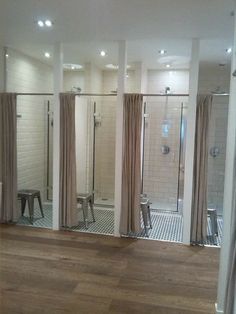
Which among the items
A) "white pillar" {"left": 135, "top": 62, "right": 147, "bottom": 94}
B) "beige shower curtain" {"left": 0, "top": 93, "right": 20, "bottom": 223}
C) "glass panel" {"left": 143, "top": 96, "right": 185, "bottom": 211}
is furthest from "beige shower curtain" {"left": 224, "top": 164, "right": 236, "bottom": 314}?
"white pillar" {"left": 135, "top": 62, "right": 147, "bottom": 94}

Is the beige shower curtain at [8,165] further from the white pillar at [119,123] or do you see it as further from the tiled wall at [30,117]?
the white pillar at [119,123]

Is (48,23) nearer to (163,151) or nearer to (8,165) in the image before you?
(8,165)

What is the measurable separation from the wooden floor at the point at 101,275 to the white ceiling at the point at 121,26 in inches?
110

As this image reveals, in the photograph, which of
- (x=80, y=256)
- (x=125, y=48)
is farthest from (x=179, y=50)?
(x=80, y=256)

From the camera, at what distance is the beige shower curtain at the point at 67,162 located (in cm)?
446

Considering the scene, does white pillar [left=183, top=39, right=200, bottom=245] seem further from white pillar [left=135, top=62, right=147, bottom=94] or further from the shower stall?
the shower stall

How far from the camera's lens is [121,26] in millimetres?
3562

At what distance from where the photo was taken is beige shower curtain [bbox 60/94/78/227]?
→ 4.46m

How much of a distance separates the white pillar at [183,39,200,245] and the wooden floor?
39 centimetres

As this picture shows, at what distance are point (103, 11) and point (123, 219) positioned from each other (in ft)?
8.91

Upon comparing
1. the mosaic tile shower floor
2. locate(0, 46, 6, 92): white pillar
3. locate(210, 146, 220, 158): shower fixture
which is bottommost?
the mosaic tile shower floor

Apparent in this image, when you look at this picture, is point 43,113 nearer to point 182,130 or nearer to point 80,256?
point 182,130

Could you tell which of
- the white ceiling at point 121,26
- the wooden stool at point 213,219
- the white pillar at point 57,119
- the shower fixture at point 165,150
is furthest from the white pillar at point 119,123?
the shower fixture at point 165,150

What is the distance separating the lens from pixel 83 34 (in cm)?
392
